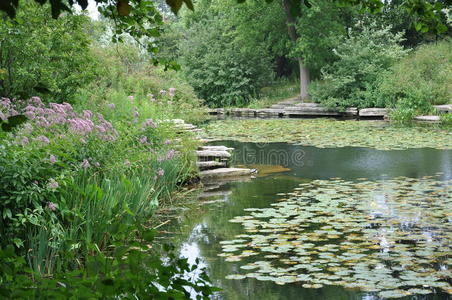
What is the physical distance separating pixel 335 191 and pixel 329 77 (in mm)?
14898

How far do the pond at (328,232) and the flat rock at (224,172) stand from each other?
229mm

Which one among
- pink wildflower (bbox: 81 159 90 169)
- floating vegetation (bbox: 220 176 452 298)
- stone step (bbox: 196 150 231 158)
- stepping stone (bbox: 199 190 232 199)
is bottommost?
floating vegetation (bbox: 220 176 452 298)

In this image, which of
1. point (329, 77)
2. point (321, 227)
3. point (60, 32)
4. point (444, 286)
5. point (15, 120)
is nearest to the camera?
point (15, 120)

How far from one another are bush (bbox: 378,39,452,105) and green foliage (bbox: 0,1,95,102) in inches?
530

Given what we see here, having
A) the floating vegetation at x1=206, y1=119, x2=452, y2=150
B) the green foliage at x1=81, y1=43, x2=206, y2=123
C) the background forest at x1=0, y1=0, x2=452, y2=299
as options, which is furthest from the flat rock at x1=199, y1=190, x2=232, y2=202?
the floating vegetation at x1=206, y1=119, x2=452, y2=150

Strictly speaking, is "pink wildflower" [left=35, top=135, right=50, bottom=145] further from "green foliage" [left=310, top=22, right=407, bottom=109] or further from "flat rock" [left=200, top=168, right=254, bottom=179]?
"green foliage" [left=310, top=22, right=407, bottom=109]

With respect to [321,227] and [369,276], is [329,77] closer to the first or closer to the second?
[321,227]

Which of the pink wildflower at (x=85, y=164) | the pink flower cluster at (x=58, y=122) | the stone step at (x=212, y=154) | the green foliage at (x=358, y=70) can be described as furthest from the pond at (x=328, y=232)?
the green foliage at (x=358, y=70)

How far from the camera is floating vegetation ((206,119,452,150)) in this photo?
44.1 ft

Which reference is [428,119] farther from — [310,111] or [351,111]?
[310,111]

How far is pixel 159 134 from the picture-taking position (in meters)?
8.60

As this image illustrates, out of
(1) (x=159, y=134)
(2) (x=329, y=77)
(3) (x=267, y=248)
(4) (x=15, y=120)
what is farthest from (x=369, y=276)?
(2) (x=329, y=77)

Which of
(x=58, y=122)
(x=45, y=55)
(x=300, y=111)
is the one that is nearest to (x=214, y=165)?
(x=45, y=55)

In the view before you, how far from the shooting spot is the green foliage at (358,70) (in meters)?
22.1
